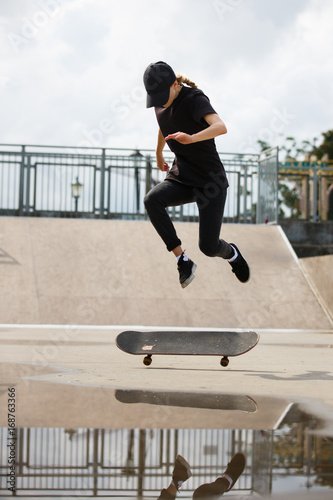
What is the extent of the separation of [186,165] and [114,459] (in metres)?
3.21

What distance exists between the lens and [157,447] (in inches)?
87.0

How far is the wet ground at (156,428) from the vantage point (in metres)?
1.86

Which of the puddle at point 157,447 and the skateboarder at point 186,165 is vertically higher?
the skateboarder at point 186,165

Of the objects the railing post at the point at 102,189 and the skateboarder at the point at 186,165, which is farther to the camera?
the railing post at the point at 102,189

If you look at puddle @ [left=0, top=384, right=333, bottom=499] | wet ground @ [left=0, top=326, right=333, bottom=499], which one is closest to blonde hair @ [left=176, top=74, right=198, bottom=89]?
wet ground @ [left=0, top=326, right=333, bottom=499]

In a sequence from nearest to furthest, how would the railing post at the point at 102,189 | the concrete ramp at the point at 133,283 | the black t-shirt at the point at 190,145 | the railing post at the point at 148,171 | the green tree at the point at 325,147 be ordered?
1. the black t-shirt at the point at 190,145
2. the concrete ramp at the point at 133,283
3. the railing post at the point at 102,189
4. the railing post at the point at 148,171
5. the green tree at the point at 325,147

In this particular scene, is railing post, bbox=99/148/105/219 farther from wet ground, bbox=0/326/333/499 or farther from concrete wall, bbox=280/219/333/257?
wet ground, bbox=0/326/333/499

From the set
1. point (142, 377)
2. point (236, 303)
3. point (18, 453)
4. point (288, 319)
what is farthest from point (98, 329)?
point (18, 453)

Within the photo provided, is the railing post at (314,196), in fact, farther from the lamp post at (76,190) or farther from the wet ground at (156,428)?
the wet ground at (156,428)

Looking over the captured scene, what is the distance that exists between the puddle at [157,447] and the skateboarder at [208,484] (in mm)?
21

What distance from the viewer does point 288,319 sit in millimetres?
10047

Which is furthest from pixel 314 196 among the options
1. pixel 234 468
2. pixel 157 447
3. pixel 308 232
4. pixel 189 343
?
pixel 234 468

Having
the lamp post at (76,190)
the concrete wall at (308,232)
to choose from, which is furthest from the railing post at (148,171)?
the concrete wall at (308,232)

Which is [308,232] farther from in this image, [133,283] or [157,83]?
[157,83]
